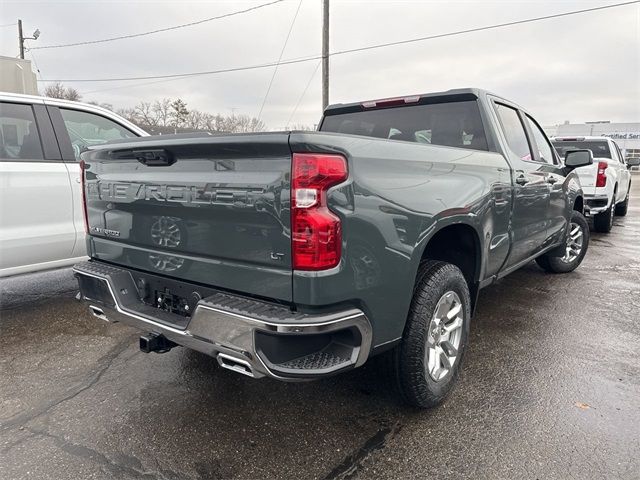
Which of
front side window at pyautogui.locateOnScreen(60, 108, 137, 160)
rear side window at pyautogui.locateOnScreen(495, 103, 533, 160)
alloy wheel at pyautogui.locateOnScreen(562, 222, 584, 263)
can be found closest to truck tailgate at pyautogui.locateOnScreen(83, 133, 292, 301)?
front side window at pyautogui.locateOnScreen(60, 108, 137, 160)

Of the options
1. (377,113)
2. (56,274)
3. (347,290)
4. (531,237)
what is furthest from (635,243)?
(56,274)

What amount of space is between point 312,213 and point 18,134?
11.7 ft

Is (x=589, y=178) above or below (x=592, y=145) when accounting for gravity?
below

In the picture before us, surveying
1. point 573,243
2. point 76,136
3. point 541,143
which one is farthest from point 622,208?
point 76,136

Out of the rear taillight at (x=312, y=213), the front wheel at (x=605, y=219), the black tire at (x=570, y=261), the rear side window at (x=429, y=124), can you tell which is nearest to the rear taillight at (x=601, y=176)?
the front wheel at (x=605, y=219)

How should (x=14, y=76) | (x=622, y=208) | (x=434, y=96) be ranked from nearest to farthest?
1. (x=434, y=96)
2. (x=622, y=208)
3. (x=14, y=76)

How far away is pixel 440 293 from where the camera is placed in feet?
8.32

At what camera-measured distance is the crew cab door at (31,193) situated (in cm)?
384

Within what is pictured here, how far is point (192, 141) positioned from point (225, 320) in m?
0.87

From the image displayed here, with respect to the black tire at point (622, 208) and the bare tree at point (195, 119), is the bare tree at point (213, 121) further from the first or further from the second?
the black tire at point (622, 208)

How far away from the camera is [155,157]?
2.33m

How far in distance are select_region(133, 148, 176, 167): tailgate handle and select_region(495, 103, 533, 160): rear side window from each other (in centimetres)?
268

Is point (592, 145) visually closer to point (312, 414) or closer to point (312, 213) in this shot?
point (312, 414)

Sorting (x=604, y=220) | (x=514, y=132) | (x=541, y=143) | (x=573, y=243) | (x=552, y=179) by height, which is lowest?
(x=604, y=220)
